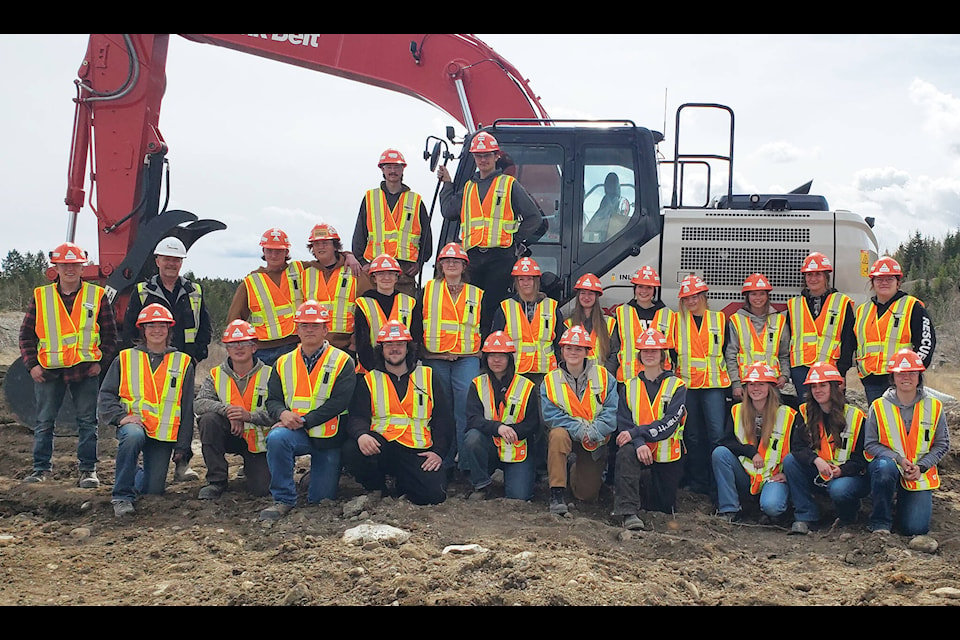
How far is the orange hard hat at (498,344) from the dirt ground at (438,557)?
1.12 m

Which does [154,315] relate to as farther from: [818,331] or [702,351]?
[818,331]

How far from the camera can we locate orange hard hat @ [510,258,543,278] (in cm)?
709

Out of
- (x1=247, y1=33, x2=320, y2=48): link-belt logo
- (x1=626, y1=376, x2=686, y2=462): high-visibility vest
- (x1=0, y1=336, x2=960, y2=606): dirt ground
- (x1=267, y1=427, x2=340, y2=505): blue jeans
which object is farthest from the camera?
(x1=247, y1=33, x2=320, y2=48): link-belt logo

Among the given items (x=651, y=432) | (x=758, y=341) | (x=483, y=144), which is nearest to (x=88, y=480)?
(x=483, y=144)

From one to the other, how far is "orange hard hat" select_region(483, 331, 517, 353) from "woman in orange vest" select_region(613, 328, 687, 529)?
35.6 inches

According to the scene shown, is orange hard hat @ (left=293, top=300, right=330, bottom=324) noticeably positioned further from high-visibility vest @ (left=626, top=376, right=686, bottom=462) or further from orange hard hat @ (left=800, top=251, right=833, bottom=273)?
orange hard hat @ (left=800, top=251, right=833, bottom=273)

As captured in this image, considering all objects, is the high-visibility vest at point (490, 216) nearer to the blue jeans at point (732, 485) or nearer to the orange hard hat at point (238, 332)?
the orange hard hat at point (238, 332)

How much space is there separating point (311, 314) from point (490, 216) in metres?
1.63

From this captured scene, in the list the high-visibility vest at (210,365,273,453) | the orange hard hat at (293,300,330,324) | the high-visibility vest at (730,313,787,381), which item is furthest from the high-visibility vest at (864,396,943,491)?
the high-visibility vest at (210,365,273,453)

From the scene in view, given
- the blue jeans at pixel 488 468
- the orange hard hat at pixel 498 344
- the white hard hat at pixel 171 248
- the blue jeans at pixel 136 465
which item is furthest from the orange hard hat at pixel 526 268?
the blue jeans at pixel 136 465

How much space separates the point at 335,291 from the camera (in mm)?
7320
